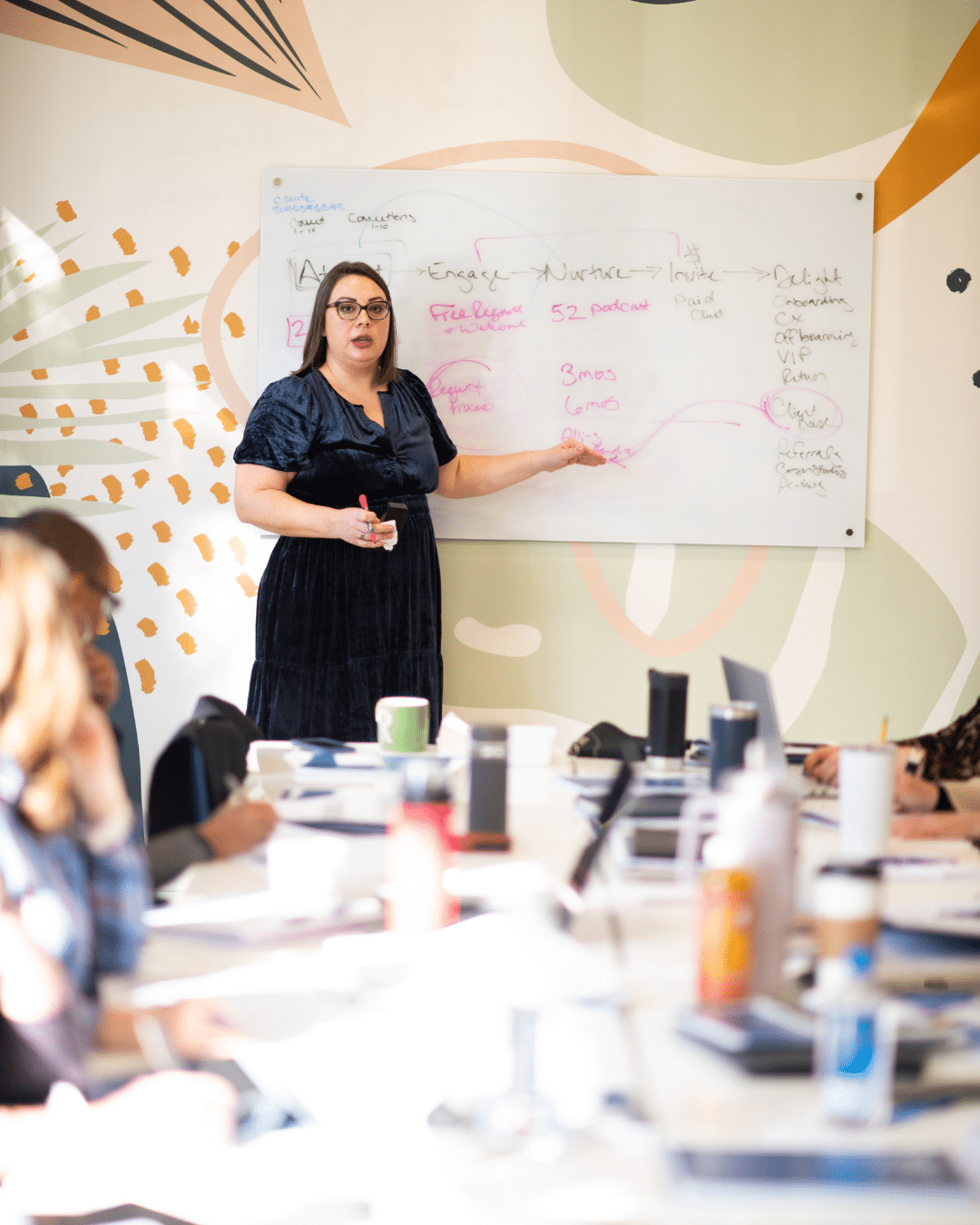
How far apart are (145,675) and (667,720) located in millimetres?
2028

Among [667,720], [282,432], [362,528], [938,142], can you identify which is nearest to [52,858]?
[667,720]

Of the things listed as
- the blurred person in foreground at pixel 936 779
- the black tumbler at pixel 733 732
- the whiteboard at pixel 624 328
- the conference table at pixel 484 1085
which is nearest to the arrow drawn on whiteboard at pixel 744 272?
the whiteboard at pixel 624 328

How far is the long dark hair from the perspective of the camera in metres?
3.10

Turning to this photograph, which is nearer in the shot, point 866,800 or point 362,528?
point 866,800

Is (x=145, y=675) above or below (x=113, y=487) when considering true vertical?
below

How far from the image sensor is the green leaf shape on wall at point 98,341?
339 centimetres

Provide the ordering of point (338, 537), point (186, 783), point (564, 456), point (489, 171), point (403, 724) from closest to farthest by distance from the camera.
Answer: point (186, 783)
point (403, 724)
point (338, 537)
point (564, 456)
point (489, 171)

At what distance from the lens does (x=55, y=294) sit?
339 centimetres

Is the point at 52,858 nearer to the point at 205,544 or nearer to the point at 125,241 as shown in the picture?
the point at 205,544

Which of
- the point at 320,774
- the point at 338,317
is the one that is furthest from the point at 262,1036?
the point at 338,317

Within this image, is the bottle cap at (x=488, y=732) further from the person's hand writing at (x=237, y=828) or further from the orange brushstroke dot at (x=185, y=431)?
the orange brushstroke dot at (x=185, y=431)

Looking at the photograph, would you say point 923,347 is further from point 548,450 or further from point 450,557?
point 450,557

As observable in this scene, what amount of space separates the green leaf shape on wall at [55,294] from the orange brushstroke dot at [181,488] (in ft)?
1.73

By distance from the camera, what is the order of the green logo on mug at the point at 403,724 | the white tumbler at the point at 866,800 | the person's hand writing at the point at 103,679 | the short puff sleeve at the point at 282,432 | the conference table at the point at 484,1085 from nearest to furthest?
the conference table at the point at 484,1085, the white tumbler at the point at 866,800, the person's hand writing at the point at 103,679, the green logo on mug at the point at 403,724, the short puff sleeve at the point at 282,432
